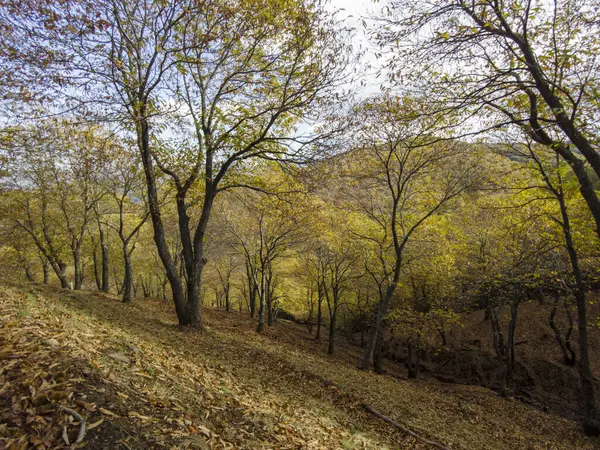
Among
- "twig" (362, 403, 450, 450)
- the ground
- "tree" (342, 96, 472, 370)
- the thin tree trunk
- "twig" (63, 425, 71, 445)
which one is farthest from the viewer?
"tree" (342, 96, 472, 370)

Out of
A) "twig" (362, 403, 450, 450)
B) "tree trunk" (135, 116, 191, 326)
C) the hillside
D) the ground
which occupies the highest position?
"tree trunk" (135, 116, 191, 326)

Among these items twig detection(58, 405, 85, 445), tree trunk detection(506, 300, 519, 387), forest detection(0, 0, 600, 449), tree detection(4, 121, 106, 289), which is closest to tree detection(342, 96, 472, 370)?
forest detection(0, 0, 600, 449)

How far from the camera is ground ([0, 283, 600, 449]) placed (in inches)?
126

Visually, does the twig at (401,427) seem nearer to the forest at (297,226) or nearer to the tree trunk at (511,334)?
the forest at (297,226)

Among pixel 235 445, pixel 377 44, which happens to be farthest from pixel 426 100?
pixel 235 445

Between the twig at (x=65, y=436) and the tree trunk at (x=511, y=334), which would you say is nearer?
the twig at (x=65, y=436)

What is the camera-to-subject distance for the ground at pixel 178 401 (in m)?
3.19

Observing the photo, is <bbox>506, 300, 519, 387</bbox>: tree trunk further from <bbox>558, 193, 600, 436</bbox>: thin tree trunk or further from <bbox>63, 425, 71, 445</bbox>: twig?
<bbox>63, 425, 71, 445</bbox>: twig

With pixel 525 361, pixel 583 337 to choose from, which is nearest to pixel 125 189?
pixel 583 337

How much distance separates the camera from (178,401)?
4.21m

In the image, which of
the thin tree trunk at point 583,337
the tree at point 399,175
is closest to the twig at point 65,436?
the tree at point 399,175

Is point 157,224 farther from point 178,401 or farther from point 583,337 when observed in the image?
point 583,337

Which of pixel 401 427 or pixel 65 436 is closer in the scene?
pixel 65 436

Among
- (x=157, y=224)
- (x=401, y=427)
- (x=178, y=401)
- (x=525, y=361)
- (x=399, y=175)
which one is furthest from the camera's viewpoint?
(x=525, y=361)
